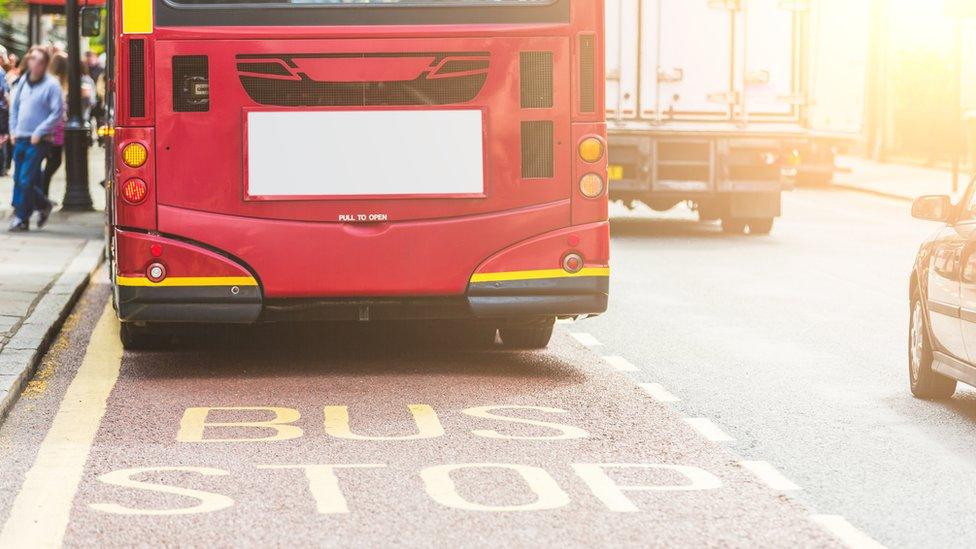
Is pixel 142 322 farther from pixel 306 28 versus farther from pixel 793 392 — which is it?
pixel 793 392

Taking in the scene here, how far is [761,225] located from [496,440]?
1370 cm

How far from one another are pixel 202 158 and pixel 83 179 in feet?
42.3

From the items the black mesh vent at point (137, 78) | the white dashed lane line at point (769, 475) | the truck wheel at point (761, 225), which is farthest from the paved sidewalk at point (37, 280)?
the truck wheel at point (761, 225)

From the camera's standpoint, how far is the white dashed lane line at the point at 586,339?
37.6 feet

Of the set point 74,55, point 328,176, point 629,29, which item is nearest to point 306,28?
point 328,176

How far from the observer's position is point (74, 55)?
69.7 ft

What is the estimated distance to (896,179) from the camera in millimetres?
34844

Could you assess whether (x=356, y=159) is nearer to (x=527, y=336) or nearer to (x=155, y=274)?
(x=155, y=274)

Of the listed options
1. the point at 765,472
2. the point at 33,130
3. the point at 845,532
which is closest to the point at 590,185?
the point at 765,472

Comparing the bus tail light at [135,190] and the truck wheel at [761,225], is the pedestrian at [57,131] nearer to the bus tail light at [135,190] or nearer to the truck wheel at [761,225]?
the truck wheel at [761,225]

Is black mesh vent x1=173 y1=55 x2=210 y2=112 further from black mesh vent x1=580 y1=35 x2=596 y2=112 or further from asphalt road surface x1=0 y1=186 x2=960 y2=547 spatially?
black mesh vent x1=580 y1=35 x2=596 y2=112

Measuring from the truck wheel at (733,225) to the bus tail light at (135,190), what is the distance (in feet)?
40.7

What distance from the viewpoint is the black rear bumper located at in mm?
9547

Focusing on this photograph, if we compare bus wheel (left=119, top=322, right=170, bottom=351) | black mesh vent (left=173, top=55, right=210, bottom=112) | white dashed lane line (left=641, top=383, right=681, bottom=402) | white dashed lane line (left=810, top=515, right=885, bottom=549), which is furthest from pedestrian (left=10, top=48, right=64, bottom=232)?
white dashed lane line (left=810, top=515, right=885, bottom=549)
